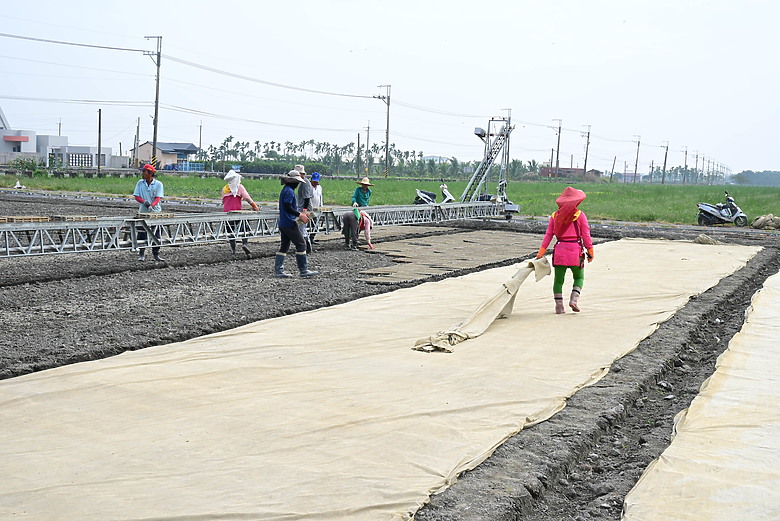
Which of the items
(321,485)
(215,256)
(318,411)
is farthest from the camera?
(215,256)

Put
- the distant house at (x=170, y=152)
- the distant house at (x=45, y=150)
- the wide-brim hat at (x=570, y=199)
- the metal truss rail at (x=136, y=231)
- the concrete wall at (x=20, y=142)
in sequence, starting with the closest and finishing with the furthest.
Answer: the wide-brim hat at (x=570, y=199) < the metal truss rail at (x=136, y=231) < the distant house at (x=45, y=150) < the concrete wall at (x=20, y=142) < the distant house at (x=170, y=152)

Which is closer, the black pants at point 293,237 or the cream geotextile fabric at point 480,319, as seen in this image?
the cream geotextile fabric at point 480,319

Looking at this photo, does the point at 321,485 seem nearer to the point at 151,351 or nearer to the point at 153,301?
the point at 151,351

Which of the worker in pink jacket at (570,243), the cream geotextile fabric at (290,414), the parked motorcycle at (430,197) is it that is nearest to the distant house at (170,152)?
the parked motorcycle at (430,197)

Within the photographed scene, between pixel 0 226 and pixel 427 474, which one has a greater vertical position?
pixel 0 226

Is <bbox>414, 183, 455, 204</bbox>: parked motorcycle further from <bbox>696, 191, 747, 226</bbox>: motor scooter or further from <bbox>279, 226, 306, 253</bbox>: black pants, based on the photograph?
<bbox>279, 226, 306, 253</bbox>: black pants

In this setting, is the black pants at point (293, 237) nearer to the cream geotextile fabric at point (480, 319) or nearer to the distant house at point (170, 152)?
the cream geotextile fabric at point (480, 319)

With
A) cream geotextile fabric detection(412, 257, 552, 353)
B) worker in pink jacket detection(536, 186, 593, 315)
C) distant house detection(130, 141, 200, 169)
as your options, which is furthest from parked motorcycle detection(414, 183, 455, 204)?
distant house detection(130, 141, 200, 169)

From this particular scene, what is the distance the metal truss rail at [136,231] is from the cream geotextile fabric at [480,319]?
658cm

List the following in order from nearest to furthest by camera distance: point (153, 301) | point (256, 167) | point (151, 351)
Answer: point (151, 351) → point (153, 301) → point (256, 167)

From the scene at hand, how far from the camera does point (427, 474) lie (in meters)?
4.05

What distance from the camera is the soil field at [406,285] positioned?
4133 mm

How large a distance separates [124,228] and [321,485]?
10452 millimetres

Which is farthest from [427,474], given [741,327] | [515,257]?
[515,257]
